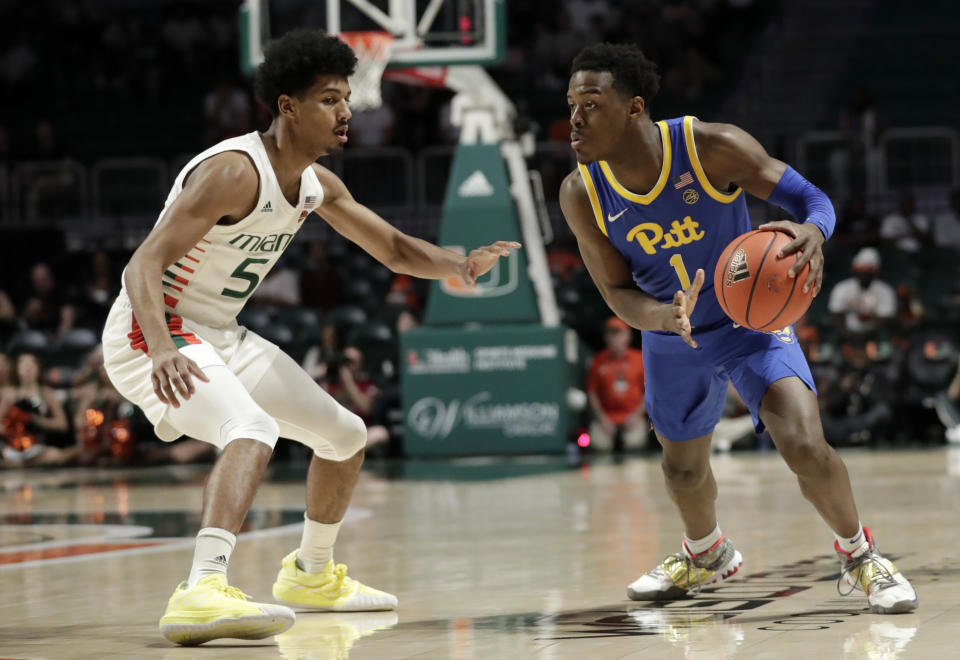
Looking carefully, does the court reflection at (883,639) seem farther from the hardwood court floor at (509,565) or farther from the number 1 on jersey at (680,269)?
the number 1 on jersey at (680,269)

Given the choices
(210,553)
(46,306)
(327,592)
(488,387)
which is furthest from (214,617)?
(46,306)

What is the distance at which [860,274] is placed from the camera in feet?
46.2

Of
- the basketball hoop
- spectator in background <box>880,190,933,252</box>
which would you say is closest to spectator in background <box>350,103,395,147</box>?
the basketball hoop

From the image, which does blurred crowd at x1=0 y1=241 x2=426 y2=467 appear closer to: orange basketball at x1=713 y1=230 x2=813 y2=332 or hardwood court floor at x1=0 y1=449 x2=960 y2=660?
hardwood court floor at x1=0 y1=449 x2=960 y2=660

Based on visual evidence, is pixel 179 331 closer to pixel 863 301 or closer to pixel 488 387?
pixel 488 387

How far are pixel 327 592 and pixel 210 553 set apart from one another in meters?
0.93

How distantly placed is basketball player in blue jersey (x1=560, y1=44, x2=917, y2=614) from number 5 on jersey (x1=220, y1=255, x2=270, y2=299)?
47.0 inches

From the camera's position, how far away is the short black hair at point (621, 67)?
5039mm

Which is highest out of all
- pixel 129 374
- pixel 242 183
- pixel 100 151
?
pixel 100 151

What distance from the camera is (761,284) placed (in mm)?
4664

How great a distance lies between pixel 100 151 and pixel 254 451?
1669 centimetres

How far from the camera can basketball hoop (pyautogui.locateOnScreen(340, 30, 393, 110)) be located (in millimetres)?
12297

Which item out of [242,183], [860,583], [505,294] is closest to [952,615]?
[860,583]

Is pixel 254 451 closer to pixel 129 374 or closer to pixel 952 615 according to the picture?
pixel 129 374
